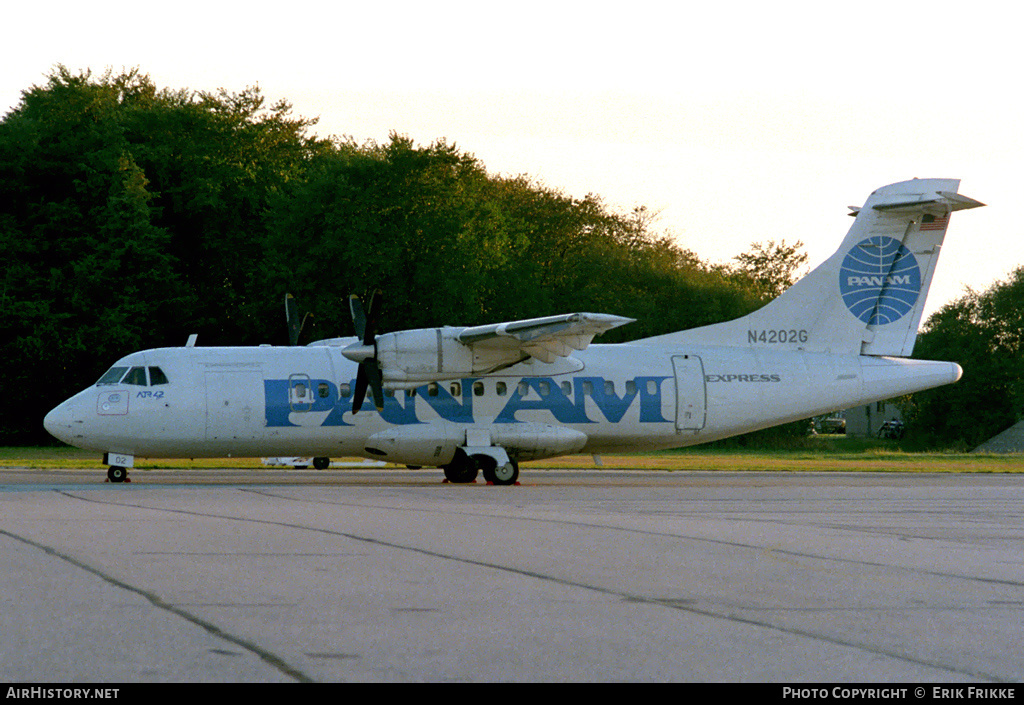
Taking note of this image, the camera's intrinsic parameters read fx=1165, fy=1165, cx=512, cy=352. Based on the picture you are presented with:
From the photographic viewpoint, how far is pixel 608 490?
925 inches

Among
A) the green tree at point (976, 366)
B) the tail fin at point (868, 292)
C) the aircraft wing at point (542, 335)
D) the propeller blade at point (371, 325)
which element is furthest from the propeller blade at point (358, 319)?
the green tree at point (976, 366)

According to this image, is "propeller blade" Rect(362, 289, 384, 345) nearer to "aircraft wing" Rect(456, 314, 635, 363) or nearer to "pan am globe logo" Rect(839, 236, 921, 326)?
"aircraft wing" Rect(456, 314, 635, 363)

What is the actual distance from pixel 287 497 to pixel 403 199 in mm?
33086

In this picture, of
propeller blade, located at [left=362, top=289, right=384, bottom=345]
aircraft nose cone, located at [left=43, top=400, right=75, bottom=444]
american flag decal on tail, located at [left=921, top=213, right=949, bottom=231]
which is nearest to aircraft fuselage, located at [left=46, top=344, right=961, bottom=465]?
aircraft nose cone, located at [left=43, top=400, right=75, bottom=444]

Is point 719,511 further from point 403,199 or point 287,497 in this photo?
point 403,199

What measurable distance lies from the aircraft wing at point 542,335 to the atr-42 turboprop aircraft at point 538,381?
0.05 m

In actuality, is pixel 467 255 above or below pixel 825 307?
above

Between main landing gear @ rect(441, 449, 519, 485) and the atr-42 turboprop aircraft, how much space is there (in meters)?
0.05

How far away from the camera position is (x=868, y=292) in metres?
28.6

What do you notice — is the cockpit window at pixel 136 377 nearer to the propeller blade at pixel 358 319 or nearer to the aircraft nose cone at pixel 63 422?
the aircraft nose cone at pixel 63 422

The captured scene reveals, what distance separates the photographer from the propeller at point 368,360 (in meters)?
25.0

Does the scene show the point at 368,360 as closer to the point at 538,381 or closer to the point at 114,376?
the point at 538,381
